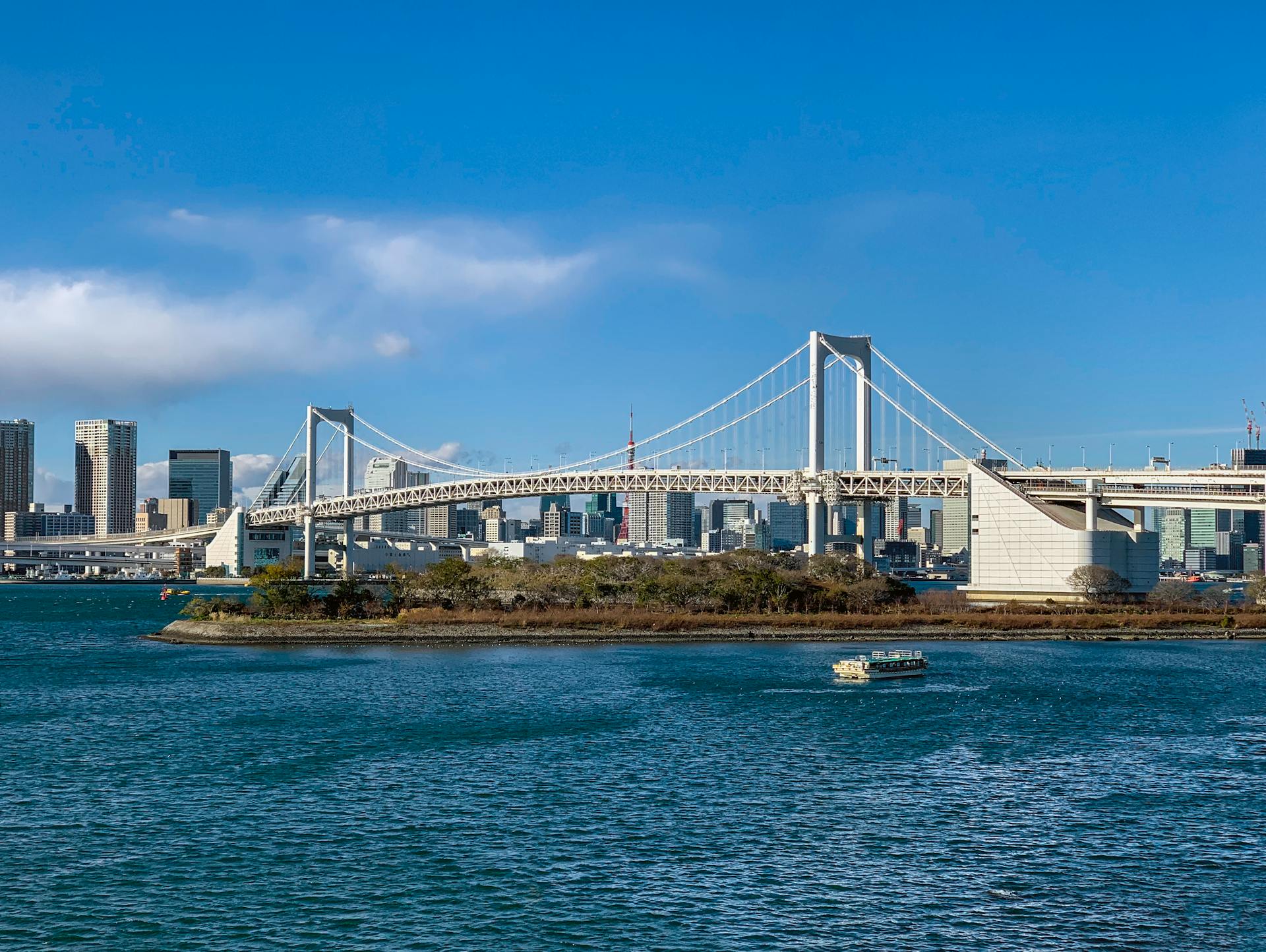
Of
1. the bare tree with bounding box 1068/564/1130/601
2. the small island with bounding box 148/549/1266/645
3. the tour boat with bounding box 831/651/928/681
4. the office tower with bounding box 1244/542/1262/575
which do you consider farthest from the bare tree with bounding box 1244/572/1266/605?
the office tower with bounding box 1244/542/1262/575

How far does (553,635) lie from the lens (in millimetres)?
43781

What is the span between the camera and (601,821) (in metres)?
16.8

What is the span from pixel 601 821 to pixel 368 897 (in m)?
3.95

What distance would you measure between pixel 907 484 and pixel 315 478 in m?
50.5

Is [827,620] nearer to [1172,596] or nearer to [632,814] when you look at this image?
[1172,596]

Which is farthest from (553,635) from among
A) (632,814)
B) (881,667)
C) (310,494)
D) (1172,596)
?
(310,494)

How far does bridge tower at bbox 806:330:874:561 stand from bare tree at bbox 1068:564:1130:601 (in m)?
10.5

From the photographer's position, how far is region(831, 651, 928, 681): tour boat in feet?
106

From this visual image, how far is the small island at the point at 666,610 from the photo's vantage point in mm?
44438

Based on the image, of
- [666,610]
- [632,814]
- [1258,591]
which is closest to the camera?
[632,814]

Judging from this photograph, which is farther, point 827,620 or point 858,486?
point 858,486

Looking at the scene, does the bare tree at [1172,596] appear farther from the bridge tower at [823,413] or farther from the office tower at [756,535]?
the office tower at [756,535]

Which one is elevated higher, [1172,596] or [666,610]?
[1172,596]

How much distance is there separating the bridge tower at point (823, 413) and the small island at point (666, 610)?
7.79ft
